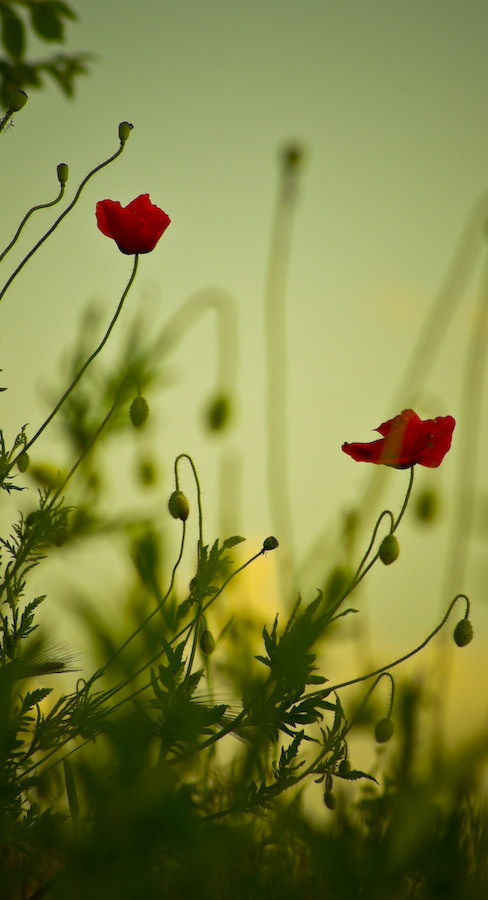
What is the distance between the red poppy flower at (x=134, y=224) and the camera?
89cm

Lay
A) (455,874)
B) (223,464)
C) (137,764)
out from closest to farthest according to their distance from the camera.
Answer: (137,764) < (455,874) < (223,464)

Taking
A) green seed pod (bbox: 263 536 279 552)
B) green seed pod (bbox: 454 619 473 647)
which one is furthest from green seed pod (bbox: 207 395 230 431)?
green seed pod (bbox: 454 619 473 647)

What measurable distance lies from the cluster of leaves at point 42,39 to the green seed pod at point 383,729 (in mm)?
1051

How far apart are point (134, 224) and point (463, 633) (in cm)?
63

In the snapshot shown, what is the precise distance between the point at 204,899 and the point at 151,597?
0.26 m

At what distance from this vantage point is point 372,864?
398 millimetres

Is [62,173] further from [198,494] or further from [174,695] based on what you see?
[174,695]

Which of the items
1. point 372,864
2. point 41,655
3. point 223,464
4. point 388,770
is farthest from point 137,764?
point 388,770

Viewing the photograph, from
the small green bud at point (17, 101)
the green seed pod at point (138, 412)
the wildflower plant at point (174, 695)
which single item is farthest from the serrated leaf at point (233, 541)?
the small green bud at point (17, 101)

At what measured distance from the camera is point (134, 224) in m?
0.89

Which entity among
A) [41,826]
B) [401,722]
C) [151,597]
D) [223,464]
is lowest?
[41,826]

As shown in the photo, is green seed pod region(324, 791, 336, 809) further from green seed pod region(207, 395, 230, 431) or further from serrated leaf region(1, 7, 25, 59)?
serrated leaf region(1, 7, 25, 59)

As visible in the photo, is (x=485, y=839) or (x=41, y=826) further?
(x=41, y=826)

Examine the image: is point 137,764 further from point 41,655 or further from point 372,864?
point 41,655
